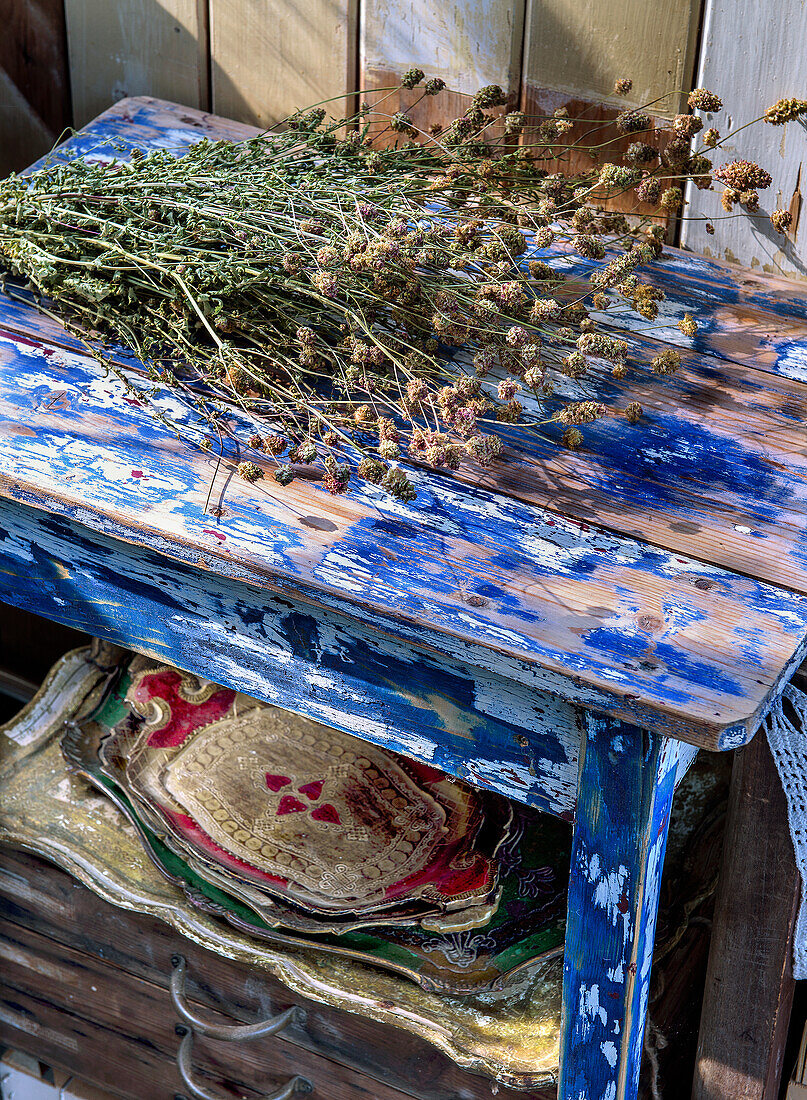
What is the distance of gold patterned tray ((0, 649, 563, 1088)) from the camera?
892 millimetres

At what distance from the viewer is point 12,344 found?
95cm

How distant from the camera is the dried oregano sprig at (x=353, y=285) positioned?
2.60 feet

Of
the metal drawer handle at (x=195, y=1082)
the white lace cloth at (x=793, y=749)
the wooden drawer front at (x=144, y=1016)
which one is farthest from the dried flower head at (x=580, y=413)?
the metal drawer handle at (x=195, y=1082)

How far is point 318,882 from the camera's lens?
3.34 feet

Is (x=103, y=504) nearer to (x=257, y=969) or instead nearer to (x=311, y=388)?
(x=311, y=388)

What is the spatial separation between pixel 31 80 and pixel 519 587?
1.17 meters

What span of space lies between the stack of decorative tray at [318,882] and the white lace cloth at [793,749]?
0.25 meters

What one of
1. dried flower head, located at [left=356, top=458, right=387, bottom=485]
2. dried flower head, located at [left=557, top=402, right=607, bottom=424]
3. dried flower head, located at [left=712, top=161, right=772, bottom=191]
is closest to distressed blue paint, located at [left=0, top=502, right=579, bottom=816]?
dried flower head, located at [left=356, top=458, right=387, bottom=485]

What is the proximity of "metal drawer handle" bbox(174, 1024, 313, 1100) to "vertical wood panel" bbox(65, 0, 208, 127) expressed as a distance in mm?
1183

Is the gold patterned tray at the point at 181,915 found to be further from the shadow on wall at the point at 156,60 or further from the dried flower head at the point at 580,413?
the shadow on wall at the point at 156,60

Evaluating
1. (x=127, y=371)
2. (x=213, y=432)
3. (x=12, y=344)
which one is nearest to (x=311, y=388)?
(x=213, y=432)

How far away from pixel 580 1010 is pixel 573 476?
42 centimetres

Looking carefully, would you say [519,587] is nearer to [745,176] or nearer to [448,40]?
[745,176]

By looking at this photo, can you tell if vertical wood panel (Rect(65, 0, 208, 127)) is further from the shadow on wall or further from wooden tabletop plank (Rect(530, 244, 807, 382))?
wooden tabletop plank (Rect(530, 244, 807, 382))
